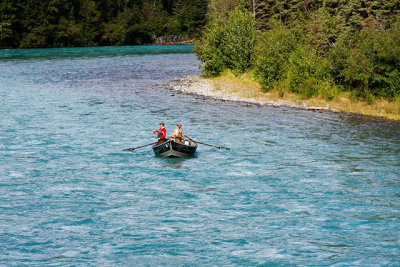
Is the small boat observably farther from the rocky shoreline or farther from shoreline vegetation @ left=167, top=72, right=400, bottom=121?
the rocky shoreline

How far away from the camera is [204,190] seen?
68.3 feet

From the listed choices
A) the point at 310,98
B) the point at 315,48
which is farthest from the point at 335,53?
the point at 315,48

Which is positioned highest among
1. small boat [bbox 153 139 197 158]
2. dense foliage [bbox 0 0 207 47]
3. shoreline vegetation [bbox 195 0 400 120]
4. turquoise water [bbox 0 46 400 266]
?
dense foliage [bbox 0 0 207 47]

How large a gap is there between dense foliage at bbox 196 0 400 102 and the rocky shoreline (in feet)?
5.67

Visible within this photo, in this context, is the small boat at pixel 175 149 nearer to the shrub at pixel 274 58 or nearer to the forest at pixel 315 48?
the forest at pixel 315 48

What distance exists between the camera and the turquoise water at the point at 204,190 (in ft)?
51.0

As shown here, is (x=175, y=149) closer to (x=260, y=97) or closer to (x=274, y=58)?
(x=260, y=97)

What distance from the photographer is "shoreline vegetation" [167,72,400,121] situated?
35125 millimetres

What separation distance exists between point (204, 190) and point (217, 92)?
27219mm

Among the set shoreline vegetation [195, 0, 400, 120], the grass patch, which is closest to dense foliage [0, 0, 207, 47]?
shoreline vegetation [195, 0, 400, 120]

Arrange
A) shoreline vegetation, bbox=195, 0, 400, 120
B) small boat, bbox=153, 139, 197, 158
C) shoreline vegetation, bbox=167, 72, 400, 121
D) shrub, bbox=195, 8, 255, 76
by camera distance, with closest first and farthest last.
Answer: small boat, bbox=153, 139, 197, 158 → shoreline vegetation, bbox=195, 0, 400, 120 → shoreline vegetation, bbox=167, 72, 400, 121 → shrub, bbox=195, 8, 255, 76

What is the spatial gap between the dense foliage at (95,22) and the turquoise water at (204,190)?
107 metres

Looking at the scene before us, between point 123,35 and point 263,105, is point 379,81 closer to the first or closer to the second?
point 263,105

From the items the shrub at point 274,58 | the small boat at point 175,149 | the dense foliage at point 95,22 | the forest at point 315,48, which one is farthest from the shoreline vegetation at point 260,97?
the dense foliage at point 95,22
